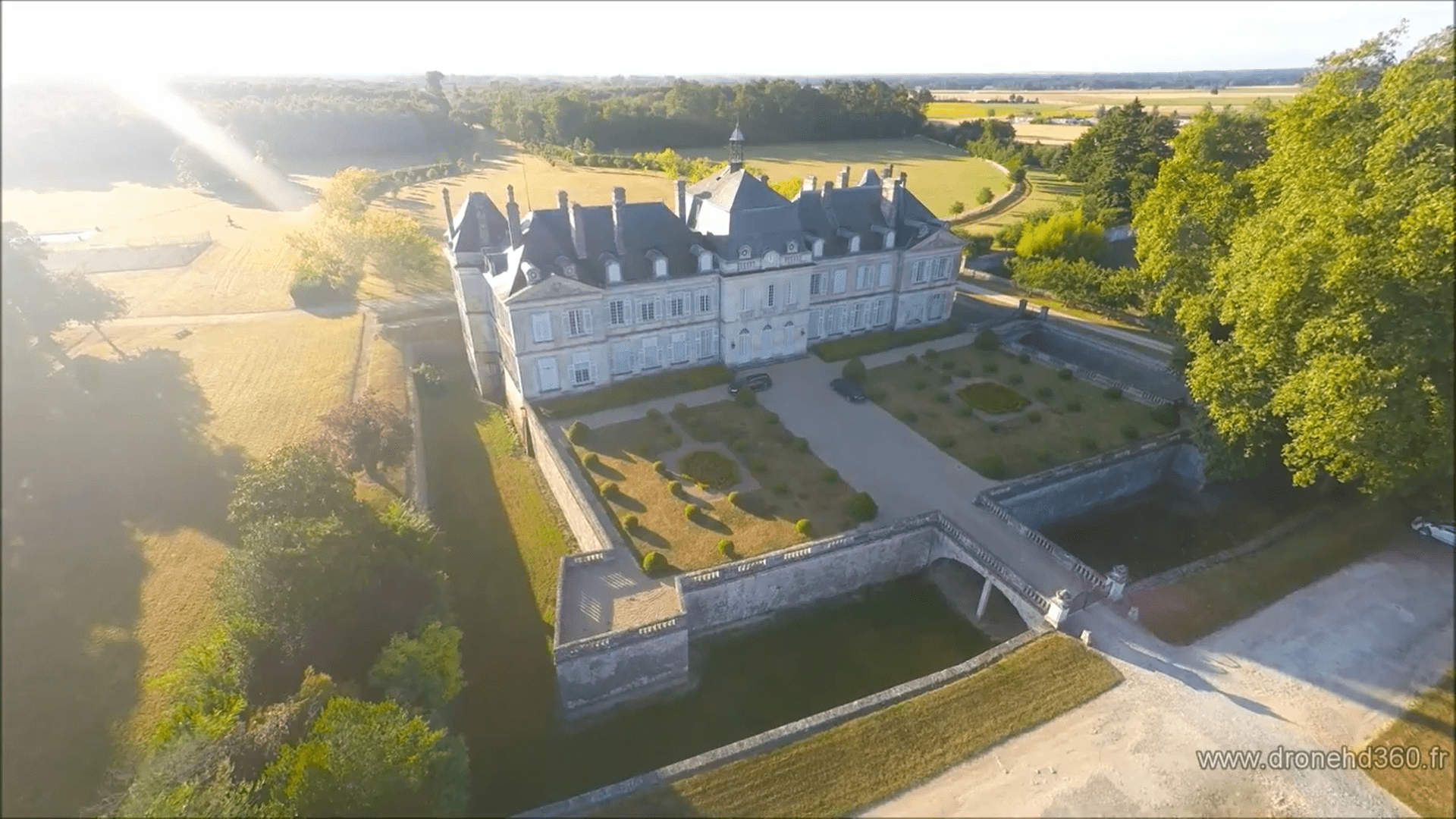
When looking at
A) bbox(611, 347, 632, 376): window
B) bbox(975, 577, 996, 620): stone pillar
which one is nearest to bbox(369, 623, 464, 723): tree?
bbox(611, 347, 632, 376): window

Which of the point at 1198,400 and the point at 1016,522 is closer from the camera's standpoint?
the point at 1016,522

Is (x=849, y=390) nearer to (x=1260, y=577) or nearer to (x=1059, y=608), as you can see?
(x=1059, y=608)

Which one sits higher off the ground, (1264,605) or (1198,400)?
→ (1198,400)

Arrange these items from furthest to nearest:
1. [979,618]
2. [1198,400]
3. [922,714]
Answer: [1198,400] < [979,618] < [922,714]

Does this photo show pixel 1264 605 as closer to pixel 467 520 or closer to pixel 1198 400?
pixel 1198 400

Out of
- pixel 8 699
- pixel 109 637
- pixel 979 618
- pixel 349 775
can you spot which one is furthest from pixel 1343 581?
pixel 109 637

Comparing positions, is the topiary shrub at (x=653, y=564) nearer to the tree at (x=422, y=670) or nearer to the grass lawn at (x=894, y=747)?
the tree at (x=422, y=670)

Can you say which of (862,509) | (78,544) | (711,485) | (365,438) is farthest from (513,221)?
(862,509)

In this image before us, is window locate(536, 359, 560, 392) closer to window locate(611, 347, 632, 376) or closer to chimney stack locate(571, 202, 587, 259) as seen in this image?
window locate(611, 347, 632, 376)
